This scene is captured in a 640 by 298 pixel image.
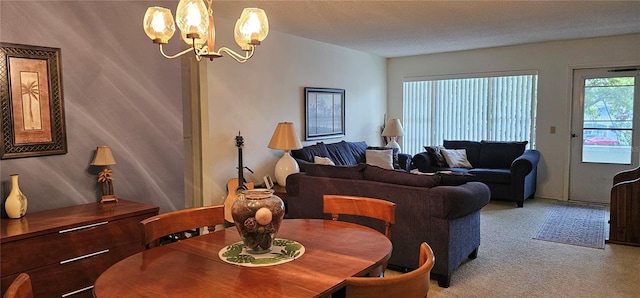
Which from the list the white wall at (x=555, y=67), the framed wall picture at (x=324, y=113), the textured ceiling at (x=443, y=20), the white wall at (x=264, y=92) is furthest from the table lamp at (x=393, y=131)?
the white wall at (x=555, y=67)

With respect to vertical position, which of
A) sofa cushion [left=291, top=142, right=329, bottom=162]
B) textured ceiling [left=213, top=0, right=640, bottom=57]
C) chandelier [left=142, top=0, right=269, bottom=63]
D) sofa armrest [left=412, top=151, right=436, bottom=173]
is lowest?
sofa armrest [left=412, top=151, right=436, bottom=173]

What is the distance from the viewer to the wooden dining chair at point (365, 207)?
2279 millimetres

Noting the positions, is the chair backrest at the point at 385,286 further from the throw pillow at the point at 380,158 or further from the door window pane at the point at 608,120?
the door window pane at the point at 608,120

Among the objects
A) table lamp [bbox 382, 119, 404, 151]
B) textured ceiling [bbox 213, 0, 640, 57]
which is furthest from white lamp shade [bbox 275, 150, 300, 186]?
table lamp [bbox 382, 119, 404, 151]

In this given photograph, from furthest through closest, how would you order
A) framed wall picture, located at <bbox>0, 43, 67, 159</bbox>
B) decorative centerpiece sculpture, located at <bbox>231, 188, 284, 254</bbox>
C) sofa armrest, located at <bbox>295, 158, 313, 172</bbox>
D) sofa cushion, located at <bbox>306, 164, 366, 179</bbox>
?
1. sofa armrest, located at <bbox>295, 158, 313, 172</bbox>
2. sofa cushion, located at <bbox>306, 164, 366, 179</bbox>
3. framed wall picture, located at <bbox>0, 43, 67, 159</bbox>
4. decorative centerpiece sculpture, located at <bbox>231, 188, 284, 254</bbox>

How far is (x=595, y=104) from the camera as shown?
20.3 feet

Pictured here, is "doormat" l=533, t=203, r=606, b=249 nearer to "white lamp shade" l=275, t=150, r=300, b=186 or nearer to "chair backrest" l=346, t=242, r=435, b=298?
"white lamp shade" l=275, t=150, r=300, b=186

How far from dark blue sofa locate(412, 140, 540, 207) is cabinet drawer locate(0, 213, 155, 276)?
4.78 meters

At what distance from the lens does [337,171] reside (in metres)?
3.80

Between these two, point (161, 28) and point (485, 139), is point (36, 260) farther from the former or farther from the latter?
point (485, 139)

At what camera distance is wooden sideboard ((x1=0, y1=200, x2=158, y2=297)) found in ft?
7.45

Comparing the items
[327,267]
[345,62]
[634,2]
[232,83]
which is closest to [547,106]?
[634,2]

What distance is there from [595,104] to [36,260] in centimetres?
681

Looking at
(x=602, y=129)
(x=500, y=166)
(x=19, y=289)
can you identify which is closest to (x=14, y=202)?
(x=19, y=289)
